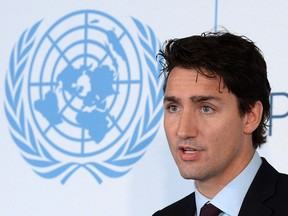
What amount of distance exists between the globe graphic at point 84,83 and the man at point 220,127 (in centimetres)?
52

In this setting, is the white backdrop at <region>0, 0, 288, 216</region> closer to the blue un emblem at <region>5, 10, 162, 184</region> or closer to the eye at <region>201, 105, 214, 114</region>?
the blue un emblem at <region>5, 10, 162, 184</region>

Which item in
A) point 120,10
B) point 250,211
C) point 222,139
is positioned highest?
point 120,10

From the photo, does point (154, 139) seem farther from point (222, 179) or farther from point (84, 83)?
point (222, 179)

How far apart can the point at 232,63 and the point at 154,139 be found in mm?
582

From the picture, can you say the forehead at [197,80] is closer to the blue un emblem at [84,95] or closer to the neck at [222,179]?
the neck at [222,179]

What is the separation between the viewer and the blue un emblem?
244 cm

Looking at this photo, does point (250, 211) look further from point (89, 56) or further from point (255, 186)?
point (89, 56)

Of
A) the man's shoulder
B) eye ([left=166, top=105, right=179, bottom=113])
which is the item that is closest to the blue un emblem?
the man's shoulder

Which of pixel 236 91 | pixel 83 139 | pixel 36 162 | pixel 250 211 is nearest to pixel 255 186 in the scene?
pixel 250 211

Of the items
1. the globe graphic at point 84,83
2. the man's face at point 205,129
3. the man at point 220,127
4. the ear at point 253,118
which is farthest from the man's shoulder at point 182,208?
the globe graphic at point 84,83

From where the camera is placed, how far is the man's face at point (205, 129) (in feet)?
6.06

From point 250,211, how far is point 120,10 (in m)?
0.97

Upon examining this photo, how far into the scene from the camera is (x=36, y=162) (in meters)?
2.57

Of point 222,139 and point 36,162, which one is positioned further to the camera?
point 36,162
